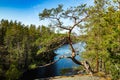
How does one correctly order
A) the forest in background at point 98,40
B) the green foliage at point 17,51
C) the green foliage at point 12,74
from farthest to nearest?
the green foliage at point 17,51 < the green foliage at point 12,74 < the forest in background at point 98,40

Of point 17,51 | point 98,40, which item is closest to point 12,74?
point 17,51

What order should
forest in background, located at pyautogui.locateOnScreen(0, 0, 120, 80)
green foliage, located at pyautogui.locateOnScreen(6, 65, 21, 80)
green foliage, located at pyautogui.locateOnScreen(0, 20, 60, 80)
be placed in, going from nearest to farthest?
1. forest in background, located at pyautogui.locateOnScreen(0, 0, 120, 80)
2. green foliage, located at pyautogui.locateOnScreen(6, 65, 21, 80)
3. green foliage, located at pyautogui.locateOnScreen(0, 20, 60, 80)

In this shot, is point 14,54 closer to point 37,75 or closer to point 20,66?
point 20,66

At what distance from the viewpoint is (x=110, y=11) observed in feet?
50.3

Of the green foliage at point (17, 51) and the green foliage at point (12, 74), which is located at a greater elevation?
the green foliage at point (17, 51)

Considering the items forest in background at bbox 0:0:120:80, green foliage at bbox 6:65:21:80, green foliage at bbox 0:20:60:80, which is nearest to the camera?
forest in background at bbox 0:0:120:80

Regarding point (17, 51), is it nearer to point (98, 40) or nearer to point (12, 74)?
point (12, 74)

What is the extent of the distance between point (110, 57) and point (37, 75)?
127ft

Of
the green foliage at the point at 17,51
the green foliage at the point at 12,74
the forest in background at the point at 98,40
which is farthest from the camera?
the green foliage at the point at 17,51

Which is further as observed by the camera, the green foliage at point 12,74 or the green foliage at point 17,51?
the green foliage at point 17,51

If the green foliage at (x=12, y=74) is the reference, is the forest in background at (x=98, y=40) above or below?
above

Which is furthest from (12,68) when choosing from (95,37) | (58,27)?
(58,27)

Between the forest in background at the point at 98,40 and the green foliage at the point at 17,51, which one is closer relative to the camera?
the forest in background at the point at 98,40

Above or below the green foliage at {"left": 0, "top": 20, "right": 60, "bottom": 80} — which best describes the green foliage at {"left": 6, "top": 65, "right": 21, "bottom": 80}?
below
